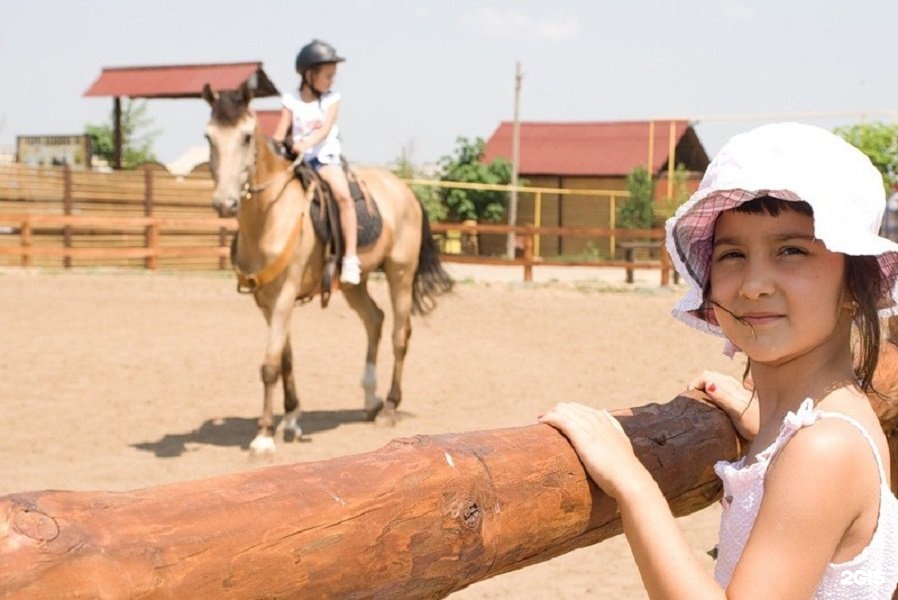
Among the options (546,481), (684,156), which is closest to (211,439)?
(546,481)

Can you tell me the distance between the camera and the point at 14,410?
7.75 m

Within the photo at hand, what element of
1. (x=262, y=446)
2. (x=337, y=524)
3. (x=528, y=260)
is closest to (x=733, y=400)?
(x=337, y=524)

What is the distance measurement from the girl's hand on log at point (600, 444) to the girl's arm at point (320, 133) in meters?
5.94

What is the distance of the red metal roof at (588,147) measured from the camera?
1398 inches

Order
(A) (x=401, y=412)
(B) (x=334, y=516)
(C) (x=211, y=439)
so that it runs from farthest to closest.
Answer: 1. (A) (x=401, y=412)
2. (C) (x=211, y=439)
3. (B) (x=334, y=516)

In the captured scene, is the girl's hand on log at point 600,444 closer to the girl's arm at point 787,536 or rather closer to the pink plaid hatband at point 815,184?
the girl's arm at point 787,536

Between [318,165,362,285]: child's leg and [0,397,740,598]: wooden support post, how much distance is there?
5779mm

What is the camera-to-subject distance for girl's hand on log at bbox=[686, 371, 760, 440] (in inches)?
81.6

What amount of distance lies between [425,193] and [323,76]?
2431 centimetres

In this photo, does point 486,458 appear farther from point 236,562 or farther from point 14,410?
point 14,410

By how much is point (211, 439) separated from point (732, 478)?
6068 millimetres

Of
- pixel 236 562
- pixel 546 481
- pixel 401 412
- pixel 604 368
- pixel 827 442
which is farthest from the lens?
pixel 604 368

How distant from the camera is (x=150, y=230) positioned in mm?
20078

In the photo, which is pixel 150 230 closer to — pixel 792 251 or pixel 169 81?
pixel 169 81
